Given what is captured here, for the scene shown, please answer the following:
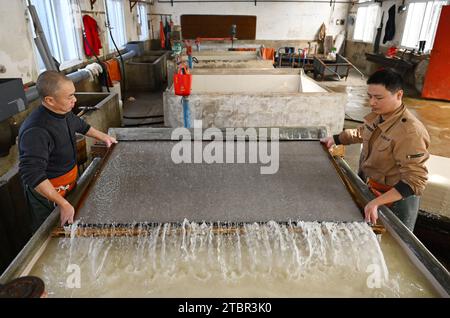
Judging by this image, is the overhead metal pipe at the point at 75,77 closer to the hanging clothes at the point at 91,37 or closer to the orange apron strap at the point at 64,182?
the hanging clothes at the point at 91,37

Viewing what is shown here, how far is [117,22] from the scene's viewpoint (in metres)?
8.84

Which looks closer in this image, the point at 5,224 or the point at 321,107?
the point at 5,224

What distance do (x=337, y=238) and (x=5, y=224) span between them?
219 centimetres

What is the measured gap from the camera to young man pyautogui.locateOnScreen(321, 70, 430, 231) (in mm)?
1539

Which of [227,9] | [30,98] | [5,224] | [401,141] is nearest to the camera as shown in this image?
[401,141]

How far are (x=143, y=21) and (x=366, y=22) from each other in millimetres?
8312

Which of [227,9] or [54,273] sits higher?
[227,9]

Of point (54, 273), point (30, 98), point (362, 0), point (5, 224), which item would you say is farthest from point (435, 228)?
point (362, 0)

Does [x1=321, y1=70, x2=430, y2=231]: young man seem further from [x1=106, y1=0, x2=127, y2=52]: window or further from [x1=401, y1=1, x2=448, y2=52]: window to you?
[x1=401, y1=1, x2=448, y2=52]: window

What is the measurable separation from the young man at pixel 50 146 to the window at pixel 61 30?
4314 mm

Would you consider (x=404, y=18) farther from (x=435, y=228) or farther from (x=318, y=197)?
(x=318, y=197)

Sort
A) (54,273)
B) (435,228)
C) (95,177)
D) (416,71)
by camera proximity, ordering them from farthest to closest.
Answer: (416,71), (435,228), (95,177), (54,273)

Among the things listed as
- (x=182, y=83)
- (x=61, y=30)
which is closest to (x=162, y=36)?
(x=61, y=30)

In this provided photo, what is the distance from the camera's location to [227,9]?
41.7 ft
